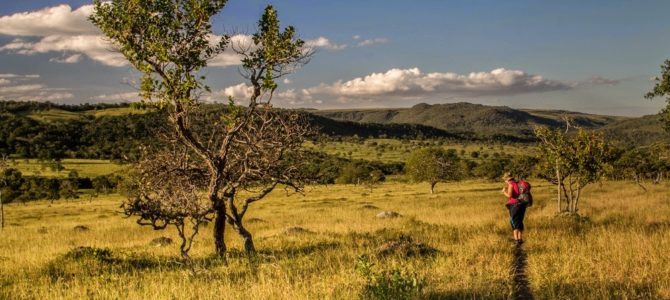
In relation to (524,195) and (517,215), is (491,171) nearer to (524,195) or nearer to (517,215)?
(524,195)

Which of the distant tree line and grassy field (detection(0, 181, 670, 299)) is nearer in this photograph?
grassy field (detection(0, 181, 670, 299))

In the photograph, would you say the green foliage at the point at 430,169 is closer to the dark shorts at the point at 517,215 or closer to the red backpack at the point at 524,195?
the red backpack at the point at 524,195

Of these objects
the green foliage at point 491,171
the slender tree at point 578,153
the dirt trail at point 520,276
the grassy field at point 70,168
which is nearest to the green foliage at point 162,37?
the dirt trail at point 520,276

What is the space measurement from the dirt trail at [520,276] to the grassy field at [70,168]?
127108 mm

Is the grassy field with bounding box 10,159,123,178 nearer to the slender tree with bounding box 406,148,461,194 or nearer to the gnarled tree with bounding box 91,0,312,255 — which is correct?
the slender tree with bounding box 406,148,461,194

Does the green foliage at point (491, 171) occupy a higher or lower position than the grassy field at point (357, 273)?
lower

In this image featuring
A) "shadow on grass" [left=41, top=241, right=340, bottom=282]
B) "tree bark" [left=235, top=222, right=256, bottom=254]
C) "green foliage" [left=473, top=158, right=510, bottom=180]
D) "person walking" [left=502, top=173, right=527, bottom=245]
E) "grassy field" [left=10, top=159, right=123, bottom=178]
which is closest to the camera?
"shadow on grass" [left=41, top=241, right=340, bottom=282]

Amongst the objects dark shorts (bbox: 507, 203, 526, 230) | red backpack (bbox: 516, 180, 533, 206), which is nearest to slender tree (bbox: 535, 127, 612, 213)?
red backpack (bbox: 516, 180, 533, 206)

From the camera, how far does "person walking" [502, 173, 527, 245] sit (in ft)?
49.4

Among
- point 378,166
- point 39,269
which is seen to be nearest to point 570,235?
point 39,269

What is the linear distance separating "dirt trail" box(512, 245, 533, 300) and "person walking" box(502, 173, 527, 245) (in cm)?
131

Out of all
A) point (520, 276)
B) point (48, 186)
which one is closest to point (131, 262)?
point (520, 276)

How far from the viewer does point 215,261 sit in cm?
1311

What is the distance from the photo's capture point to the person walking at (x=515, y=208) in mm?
15062
